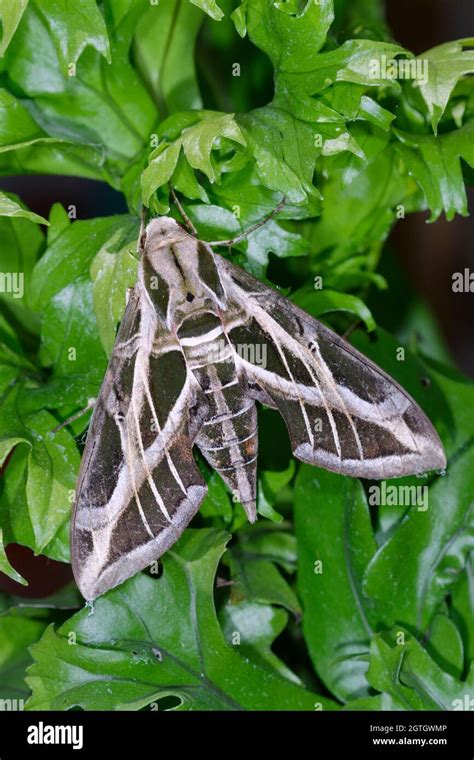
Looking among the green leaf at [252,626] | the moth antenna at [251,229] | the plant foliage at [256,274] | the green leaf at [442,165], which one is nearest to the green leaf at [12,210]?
the plant foliage at [256,274]

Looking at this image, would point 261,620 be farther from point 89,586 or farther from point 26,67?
point 26,67

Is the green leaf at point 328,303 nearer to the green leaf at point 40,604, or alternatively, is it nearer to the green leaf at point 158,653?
the green leaf at point 158,653

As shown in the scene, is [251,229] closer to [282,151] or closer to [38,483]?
[282,151]

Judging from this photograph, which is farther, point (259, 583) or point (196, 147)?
point (259, 583)

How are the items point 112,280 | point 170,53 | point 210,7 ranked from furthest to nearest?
point 170,53 → point 112,280 → point 210,7

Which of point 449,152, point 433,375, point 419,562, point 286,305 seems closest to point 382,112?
point 449,152

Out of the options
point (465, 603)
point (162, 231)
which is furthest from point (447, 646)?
point (162, 231)

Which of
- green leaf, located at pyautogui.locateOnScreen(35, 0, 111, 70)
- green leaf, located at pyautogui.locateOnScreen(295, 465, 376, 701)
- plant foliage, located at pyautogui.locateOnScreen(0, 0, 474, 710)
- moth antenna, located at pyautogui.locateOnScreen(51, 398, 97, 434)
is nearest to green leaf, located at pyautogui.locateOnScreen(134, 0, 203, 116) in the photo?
plant foliage, located at pyautogui.locateOnScreen(0, 0, 474, 710)
